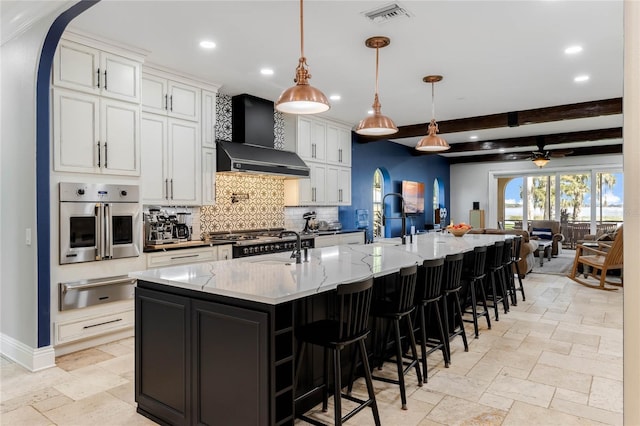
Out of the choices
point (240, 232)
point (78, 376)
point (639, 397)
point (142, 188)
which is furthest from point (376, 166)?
point (639, 397)

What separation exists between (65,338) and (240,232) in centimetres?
261

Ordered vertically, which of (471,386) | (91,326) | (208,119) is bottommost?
(471,386)

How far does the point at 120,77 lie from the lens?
13.2ft

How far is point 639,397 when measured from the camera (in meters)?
0.48

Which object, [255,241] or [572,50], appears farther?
[255,241]

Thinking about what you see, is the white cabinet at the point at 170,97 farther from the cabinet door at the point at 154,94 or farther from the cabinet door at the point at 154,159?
the cabinet door at the point at 154,159

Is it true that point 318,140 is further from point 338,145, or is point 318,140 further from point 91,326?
point 91,326

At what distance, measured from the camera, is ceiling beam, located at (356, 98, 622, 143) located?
6.08 m

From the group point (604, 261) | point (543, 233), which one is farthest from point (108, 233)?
point (543, 233)

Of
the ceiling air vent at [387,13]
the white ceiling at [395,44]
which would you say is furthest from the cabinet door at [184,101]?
the ceiling air vent at [387,13]

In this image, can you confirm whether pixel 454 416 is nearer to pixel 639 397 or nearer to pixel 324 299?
pixel 324 299

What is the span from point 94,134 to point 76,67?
60cm

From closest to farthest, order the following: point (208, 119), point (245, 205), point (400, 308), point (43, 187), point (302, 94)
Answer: point (302, 94)
point (400, 308)
point (43, 187)
point (208, 119)
point (245, 205)

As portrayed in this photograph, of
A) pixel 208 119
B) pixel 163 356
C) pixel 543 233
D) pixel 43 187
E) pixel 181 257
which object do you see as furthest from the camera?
pixel 543 233
